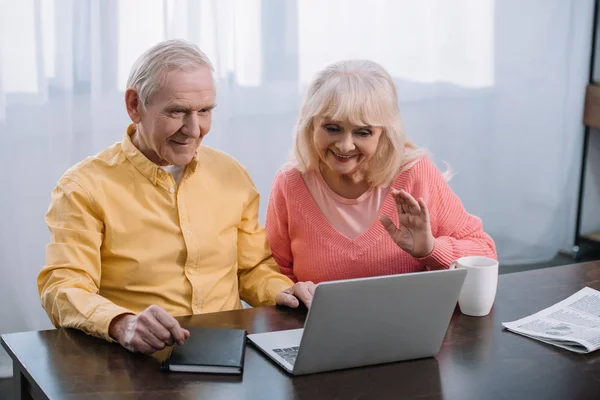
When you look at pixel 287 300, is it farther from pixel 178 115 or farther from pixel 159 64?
pixel 159 64

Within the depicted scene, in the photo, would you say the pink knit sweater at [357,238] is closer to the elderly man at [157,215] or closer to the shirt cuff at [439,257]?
the shirt cuff at [439,257]

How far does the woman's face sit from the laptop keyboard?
64 cm

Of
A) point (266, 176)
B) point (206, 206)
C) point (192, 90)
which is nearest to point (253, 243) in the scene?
point (206, 206)

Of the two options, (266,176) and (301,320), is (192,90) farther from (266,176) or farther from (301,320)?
(266,176)

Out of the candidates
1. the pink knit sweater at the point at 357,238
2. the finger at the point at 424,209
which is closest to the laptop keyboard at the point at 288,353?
the finger at the point at 424,209

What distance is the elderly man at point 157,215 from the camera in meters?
1.72

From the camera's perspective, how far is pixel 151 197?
183cm

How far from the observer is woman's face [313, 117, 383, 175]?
202 centimetres

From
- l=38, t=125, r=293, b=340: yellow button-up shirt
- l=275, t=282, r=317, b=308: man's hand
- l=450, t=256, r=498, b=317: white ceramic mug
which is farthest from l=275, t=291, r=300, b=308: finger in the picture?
l=450, t=256, r=498, b=317: white ceramic mug

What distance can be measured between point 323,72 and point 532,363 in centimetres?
89

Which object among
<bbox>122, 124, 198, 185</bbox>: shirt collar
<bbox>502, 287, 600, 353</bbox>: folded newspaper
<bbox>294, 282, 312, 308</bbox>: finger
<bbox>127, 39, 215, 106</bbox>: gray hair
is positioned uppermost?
<bbox>127, 39, 215, 106</bbox>: gray hair

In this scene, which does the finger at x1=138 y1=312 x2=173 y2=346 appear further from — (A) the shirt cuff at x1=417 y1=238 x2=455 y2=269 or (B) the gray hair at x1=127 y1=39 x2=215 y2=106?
(A) the shirt cuff at x1=417 y1=238 x2=455 y2=269

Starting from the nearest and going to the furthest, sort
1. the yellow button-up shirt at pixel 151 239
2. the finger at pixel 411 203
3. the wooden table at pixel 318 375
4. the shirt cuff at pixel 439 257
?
the wooden table at pixel 318 375, the yellow button-up shirt at pixel 151 239, the finger at pixel 411 203, the shirt cuff at pixel 439 257

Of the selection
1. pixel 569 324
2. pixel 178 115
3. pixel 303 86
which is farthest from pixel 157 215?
pixel 303 86
